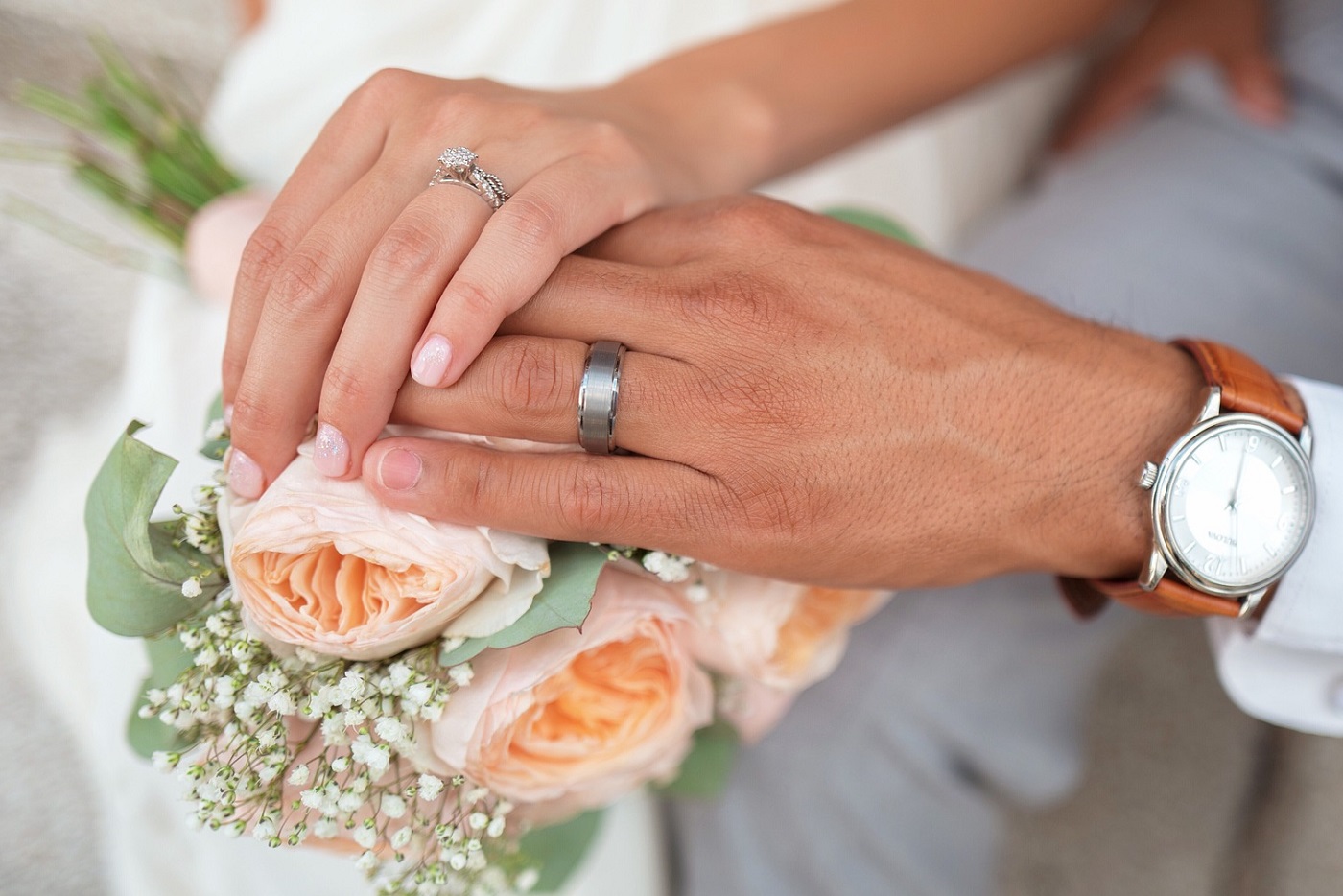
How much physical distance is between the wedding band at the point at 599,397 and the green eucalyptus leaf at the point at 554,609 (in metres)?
0.10

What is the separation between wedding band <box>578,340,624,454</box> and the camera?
71cm

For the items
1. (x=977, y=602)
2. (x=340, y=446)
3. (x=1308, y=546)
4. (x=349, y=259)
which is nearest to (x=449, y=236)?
(x=349, y=259)

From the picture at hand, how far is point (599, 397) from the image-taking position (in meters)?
0.71

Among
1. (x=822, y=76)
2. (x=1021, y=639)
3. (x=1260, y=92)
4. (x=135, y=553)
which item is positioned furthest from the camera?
(x=1260, y=92)

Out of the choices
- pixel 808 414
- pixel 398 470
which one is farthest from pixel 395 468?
pixel 808 414

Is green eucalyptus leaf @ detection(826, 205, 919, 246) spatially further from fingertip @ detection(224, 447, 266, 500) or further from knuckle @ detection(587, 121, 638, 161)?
fingertip @ detection(224, 447, 266, 500)

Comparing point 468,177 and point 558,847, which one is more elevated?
point 468,177

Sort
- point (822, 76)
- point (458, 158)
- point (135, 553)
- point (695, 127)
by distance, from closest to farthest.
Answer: point (135, 553) < point (458, 158) < point (695, 127) < point (822, 76)

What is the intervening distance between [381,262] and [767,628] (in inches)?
17.5

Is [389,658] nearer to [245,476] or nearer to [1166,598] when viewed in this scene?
[245,476]

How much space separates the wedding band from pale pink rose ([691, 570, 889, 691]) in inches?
6.7

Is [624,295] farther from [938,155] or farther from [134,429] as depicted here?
[938,155]

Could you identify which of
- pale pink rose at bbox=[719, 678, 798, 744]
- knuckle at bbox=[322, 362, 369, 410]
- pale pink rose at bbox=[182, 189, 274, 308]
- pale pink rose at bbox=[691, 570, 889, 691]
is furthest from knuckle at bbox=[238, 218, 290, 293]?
pale pink rose at bbox=[719, 678, 798, 744]

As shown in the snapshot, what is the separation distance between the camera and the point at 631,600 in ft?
2.35
